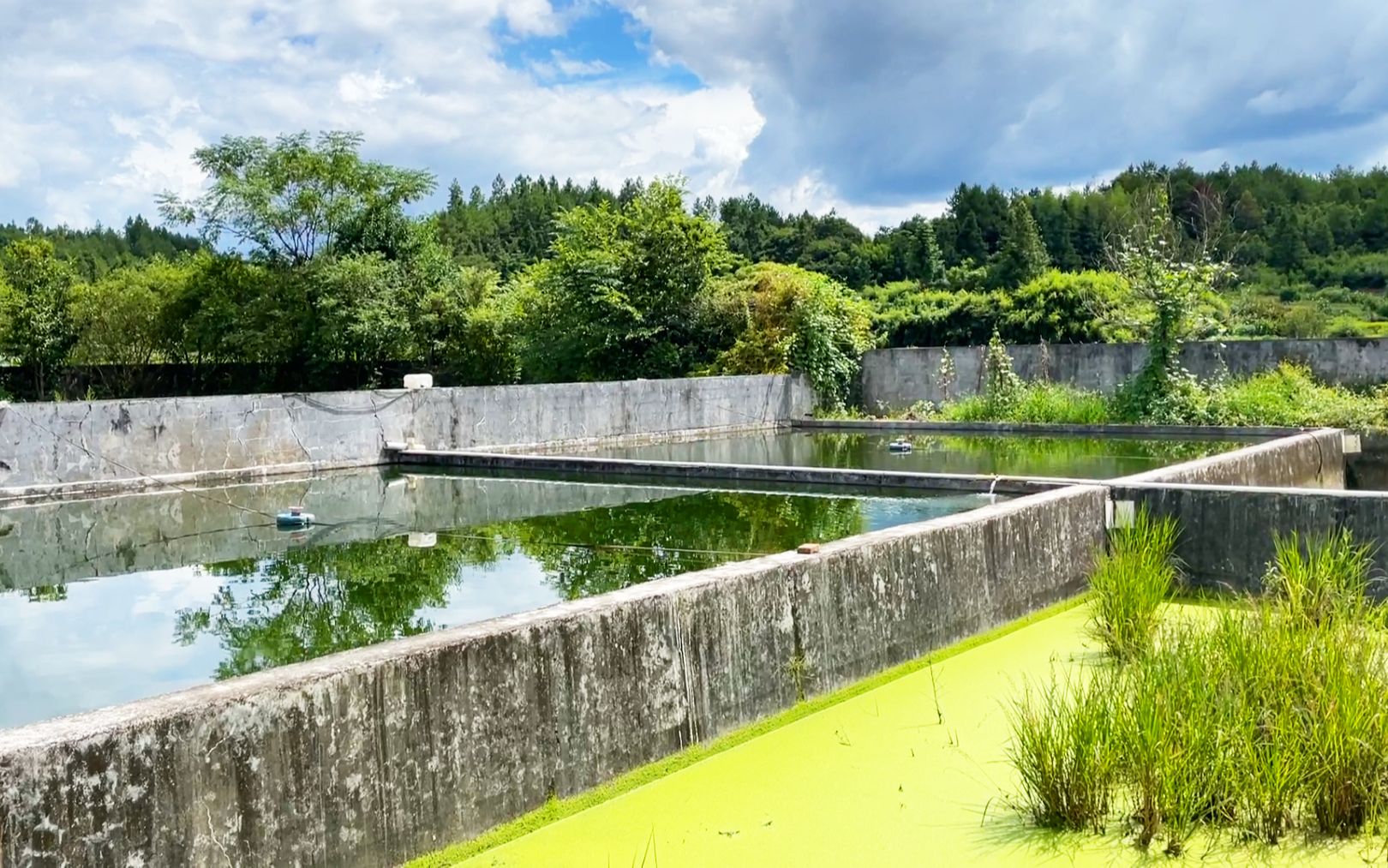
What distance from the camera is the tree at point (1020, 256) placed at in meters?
30.4

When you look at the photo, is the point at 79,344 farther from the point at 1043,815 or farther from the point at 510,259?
the point at 1043,815

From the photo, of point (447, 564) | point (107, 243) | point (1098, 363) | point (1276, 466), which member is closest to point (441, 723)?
point (447, 564)

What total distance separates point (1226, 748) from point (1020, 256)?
29.6 m

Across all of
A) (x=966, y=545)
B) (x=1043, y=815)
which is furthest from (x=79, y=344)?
(x=1043, y=815)

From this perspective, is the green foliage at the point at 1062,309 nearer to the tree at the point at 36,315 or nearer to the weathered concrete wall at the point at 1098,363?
the weathered concrete wall at the point at 1098,363

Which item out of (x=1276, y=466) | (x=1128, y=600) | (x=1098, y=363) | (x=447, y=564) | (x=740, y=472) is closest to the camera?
(x=1128, y=600)

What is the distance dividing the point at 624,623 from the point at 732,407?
14.3m

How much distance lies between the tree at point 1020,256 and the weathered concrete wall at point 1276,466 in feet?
64.6

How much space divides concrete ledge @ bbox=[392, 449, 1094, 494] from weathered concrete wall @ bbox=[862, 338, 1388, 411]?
843cm

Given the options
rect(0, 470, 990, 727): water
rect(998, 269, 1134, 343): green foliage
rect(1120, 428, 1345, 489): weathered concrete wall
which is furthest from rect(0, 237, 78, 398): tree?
rect(1120, 428, 1345, 489): weathered concrete wall

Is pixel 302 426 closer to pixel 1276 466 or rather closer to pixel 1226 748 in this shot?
pixel 1276 466

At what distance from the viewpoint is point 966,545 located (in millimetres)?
5000

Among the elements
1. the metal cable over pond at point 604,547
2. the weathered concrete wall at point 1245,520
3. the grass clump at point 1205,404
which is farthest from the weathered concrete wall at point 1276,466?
the grass clump at point 1205,404

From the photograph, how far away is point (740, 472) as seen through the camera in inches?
405
